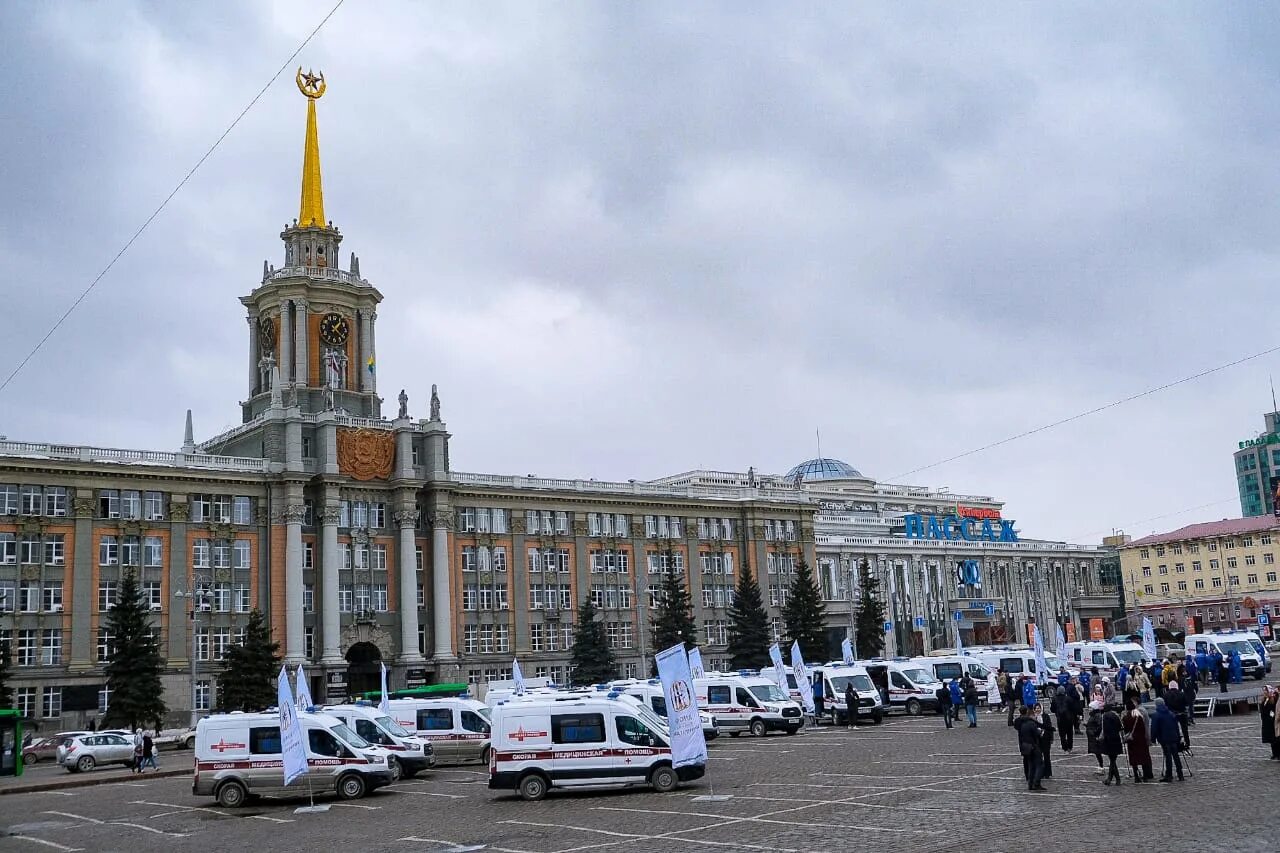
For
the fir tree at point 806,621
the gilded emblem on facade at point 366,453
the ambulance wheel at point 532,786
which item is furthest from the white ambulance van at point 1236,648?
the gilded emblem on facade at point 366,453

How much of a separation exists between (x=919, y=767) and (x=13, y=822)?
2219 centimetres

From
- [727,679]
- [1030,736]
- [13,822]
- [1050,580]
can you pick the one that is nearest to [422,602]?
[727,679]

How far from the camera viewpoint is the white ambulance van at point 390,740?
114ft

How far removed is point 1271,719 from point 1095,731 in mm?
3675

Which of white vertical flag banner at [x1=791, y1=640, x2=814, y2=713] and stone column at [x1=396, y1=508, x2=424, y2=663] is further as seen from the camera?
stone column at [x1=396, y1=508, x2=424, y2=663]

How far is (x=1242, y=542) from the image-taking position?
134875 mm

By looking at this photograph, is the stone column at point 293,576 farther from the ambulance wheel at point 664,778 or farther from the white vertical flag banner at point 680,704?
the white vertical flag banner at point 680,704

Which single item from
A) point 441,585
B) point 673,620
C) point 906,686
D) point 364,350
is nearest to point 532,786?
point 906,686

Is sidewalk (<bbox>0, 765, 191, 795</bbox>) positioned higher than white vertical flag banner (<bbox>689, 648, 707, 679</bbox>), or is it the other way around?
white vertical flag banner (<bbox>689, 648, 707, 679</bbox>)

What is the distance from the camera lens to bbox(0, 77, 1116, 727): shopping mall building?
69312 mm

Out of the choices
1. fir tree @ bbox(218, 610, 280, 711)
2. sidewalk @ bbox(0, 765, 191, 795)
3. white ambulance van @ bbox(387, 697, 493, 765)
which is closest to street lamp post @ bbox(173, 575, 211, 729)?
fir tree @ bbox(218, 610, 280, 711)

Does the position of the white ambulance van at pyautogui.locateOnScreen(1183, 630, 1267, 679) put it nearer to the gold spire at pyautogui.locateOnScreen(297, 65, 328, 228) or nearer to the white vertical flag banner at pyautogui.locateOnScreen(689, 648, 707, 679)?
the white vertical flag banner at pyautogui.locateOnScreen(689, 648, 707, 679)

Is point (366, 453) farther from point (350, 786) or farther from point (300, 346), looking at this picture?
point (350, 786)

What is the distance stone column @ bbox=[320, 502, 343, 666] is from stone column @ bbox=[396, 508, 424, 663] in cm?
423
